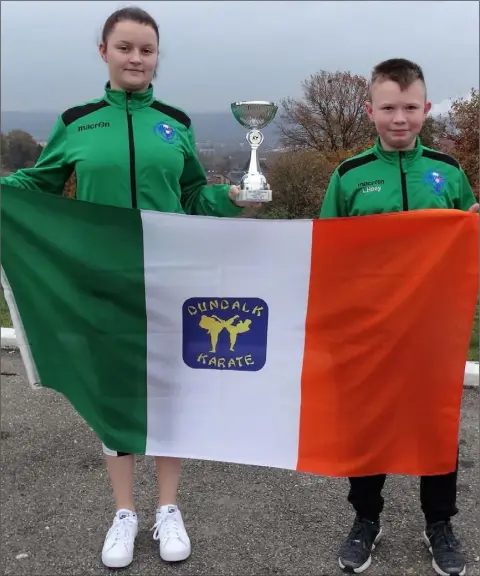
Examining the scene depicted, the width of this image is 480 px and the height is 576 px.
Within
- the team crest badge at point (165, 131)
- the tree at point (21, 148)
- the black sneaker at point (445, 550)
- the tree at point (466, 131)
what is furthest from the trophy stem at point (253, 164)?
the tree at point (466, 131)

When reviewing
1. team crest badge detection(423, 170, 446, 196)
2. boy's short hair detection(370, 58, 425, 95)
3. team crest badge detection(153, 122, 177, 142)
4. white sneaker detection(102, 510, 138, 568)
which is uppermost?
boy's short hair detection(370, 58, 425, 95)

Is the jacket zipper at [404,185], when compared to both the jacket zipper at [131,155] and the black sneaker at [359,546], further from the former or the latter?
the black sneaker at [359,546]

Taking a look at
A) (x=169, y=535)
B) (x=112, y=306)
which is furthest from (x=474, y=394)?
(x=112, y=306)

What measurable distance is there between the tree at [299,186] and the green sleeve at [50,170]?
3139 millimetres

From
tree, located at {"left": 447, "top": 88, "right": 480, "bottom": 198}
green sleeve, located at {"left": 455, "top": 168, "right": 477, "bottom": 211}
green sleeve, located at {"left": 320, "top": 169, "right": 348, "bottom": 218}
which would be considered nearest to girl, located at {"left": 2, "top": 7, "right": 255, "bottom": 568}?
green sleeve, located at {"left": 320, "top": 169, "right": 348, "bottom": 218}

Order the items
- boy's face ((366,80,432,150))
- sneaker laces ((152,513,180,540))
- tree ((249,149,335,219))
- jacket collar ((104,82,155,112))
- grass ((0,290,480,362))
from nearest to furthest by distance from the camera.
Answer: boy's face ((366,80,432,150)) < jacket collar ((104,82,155,112)) < sneaker laces ((152,513,180,540)) < grass ((0,290,480,362)) < tree ((249,149,335,219))

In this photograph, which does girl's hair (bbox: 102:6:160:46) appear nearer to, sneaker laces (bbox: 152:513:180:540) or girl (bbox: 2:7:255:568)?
girl (bbox: 2:7:255:568)

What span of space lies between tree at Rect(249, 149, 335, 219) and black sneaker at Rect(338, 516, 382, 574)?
131 inches

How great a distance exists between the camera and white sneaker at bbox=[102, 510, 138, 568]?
2.67 metres

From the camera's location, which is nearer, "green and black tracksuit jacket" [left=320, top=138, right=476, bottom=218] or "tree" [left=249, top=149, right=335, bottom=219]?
"green and black tracksuit jacket" [left=320, top=138, right=476, bottom=218]

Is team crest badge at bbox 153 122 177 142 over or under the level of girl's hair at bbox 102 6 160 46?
under

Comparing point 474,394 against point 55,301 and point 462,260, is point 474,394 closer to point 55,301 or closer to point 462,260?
point 462,260

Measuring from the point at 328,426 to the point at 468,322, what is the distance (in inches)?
28.1

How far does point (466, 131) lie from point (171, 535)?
16.3 feet
